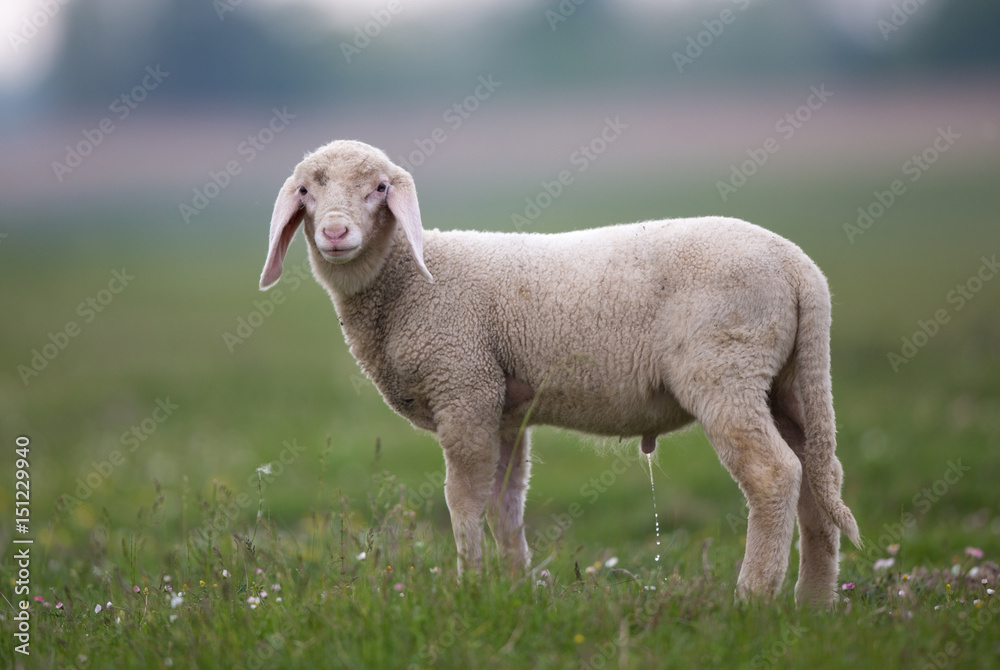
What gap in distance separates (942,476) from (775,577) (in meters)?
4.73

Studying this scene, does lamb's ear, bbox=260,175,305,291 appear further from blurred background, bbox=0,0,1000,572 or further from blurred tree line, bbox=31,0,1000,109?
blurred tree line, bbox=31,0,1000,109

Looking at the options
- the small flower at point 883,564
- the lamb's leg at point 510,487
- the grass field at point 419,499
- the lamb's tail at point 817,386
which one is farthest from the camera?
the lamb's leg at point 510,487

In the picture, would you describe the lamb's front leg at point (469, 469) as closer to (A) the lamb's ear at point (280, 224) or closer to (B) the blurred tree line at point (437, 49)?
(A) the lamb's ear at point (280, 224)

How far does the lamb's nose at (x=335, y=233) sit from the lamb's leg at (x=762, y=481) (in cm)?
192

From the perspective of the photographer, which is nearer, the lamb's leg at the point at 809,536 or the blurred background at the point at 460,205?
the lamb's leg at the point at 809,536

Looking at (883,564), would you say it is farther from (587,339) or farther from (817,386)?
(587,339)

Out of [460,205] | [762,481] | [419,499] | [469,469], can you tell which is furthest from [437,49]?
[762,481]

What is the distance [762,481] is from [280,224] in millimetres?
2631

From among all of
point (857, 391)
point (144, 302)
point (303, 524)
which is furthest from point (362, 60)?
point (303, 524)

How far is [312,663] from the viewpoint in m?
3.19

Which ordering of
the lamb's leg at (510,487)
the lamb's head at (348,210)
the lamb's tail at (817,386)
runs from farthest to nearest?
the lamb's leg at (510,487) → the lamb's head at (348,210) → the lamb's tail at (817,386)

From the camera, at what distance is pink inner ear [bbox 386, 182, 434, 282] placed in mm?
4533

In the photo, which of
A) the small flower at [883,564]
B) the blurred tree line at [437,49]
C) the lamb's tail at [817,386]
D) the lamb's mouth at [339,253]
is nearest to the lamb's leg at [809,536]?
the lamb's tail at [817,386]

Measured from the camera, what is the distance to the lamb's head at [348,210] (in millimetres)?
4488
